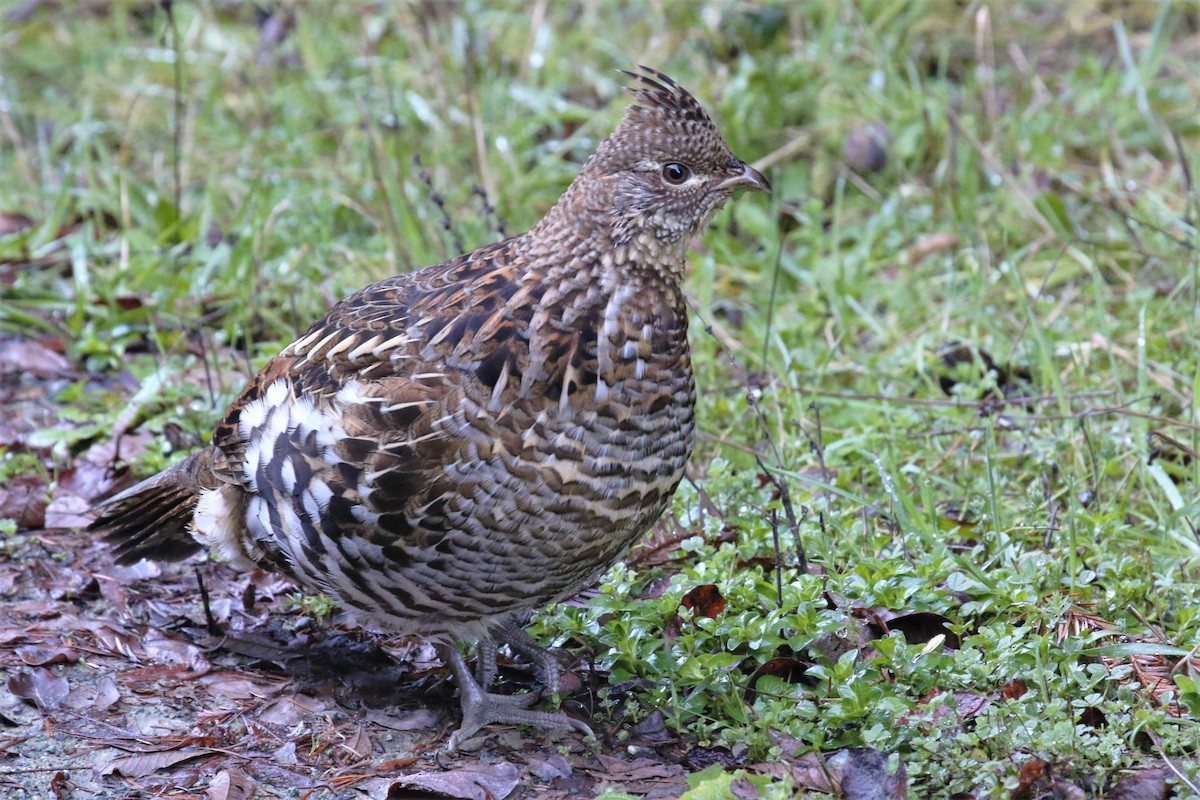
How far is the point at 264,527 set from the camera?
341cm

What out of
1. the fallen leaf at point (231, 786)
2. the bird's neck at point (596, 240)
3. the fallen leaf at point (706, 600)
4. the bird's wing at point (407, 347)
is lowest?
the fallen leaf at point (231, 786)

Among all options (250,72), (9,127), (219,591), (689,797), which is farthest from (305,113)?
(689,797)

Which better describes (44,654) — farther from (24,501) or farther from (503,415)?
(503,415)

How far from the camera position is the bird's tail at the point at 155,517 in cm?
377

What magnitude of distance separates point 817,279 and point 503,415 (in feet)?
9.24

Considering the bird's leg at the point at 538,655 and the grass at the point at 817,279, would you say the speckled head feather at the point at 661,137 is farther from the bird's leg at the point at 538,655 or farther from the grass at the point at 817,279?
the bird's leg at the point at 538,655

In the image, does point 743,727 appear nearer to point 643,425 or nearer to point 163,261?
point 643,425

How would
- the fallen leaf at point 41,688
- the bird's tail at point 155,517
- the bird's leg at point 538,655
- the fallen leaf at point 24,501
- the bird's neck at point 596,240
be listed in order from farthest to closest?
the fallen leaf at point 24,501, the bird's tail at point 155,517, the bird's leg at point 538,655, the fallen leaf at point 41,688, the bird's neck at point 596,240

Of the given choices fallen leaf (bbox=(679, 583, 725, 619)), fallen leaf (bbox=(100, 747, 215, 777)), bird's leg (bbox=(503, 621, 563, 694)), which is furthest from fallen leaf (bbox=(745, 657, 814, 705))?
fallen leaf (bbox=(100, 747, 215, 777))

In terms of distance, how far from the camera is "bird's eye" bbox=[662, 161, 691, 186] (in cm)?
328

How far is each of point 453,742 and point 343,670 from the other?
21.2 inches

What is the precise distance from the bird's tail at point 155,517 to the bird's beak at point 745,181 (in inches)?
62.8

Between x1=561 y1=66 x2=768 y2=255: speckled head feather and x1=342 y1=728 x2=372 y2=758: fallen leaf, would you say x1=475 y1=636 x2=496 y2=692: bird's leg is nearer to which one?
x1=342 y1=728 x2=372 y2=758: fallen leaf

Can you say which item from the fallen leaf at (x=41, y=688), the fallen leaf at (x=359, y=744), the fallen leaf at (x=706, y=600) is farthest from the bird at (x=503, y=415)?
the fallen leaf at (x=41, y=688)
